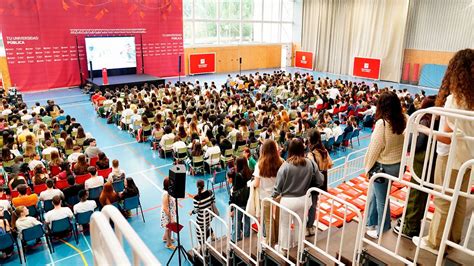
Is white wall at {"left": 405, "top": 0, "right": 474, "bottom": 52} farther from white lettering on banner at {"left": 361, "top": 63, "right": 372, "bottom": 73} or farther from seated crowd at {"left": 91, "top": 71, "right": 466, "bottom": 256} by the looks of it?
seated crowd at {"left": 91, "top": 71, "right": 466, "bottom": 256}

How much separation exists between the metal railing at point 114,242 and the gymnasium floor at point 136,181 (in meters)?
5.44

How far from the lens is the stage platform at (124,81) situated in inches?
804

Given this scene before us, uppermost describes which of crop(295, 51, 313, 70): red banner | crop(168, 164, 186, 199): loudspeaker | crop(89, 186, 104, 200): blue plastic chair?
crop(295, 51, 313, 70): red banner

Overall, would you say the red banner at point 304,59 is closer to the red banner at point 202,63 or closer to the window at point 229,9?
the window at point 229,9

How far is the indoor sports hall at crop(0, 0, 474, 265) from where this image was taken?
3.44 metres

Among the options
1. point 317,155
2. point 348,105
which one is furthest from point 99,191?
point 348,105

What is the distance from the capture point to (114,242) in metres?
1.32

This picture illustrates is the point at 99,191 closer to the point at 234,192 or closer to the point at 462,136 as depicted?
the point at 234,192

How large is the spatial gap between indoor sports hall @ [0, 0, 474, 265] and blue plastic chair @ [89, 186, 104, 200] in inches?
1.9

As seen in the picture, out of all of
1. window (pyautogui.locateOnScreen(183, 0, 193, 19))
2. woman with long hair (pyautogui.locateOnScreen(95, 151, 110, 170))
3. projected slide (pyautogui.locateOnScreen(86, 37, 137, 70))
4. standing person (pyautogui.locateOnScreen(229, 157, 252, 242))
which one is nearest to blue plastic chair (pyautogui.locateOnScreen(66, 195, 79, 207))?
woman with long hair (pyautogui.locateOnScreen(95, 151, 110, 170))

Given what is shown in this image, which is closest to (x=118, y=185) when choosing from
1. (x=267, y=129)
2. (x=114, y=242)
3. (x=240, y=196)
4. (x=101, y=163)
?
(x=101, y=163)

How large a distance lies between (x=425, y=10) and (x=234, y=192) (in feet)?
79.0

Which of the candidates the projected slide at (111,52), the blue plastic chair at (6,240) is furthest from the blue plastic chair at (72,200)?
the projected slide at (111,52)

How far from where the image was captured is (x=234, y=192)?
20.4ft
